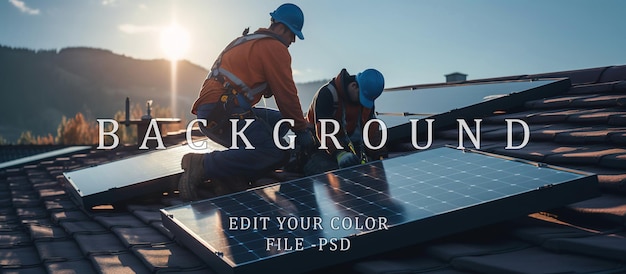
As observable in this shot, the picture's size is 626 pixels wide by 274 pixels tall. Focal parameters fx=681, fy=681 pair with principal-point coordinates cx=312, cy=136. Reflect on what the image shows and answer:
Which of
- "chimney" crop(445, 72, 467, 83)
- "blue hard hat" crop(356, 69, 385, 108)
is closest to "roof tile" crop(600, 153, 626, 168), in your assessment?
"blue hard hat" crop(356, 69, 385, 108)

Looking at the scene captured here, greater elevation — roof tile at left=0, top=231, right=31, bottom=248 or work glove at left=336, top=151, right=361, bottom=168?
work glove at left=336, top=151, right=361, bottom=168

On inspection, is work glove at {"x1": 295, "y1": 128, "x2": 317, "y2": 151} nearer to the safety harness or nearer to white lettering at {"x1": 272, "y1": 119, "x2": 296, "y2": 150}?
white lettering at {"x1": 272, "y1": 119, "x2": 296, "y2": 150}

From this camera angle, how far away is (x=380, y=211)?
3.15m

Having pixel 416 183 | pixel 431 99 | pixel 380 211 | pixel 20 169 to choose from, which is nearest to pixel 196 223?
pixel 380 211

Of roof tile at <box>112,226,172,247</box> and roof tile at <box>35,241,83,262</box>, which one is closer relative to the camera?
roof tile at <box>35,241,83,262</box>

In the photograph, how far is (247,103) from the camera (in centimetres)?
510

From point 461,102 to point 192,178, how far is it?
2.89 metres

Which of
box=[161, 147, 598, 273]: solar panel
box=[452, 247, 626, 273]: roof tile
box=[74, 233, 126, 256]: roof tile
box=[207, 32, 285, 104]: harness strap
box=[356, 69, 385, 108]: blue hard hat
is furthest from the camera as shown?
box=[356, 69, 385, 108]: blue hard hat

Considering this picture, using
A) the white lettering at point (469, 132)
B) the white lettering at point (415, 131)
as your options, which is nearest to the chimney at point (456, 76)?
the white lettering at point (469, 132)

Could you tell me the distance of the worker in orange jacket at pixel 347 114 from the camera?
524 centimetres

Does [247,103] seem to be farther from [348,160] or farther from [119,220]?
[119,220]

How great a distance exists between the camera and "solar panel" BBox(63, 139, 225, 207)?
5008mm

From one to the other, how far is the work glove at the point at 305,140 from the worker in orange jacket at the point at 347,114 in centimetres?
8

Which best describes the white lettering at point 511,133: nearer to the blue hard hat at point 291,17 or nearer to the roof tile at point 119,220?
the blue hard hat at point 291,17
